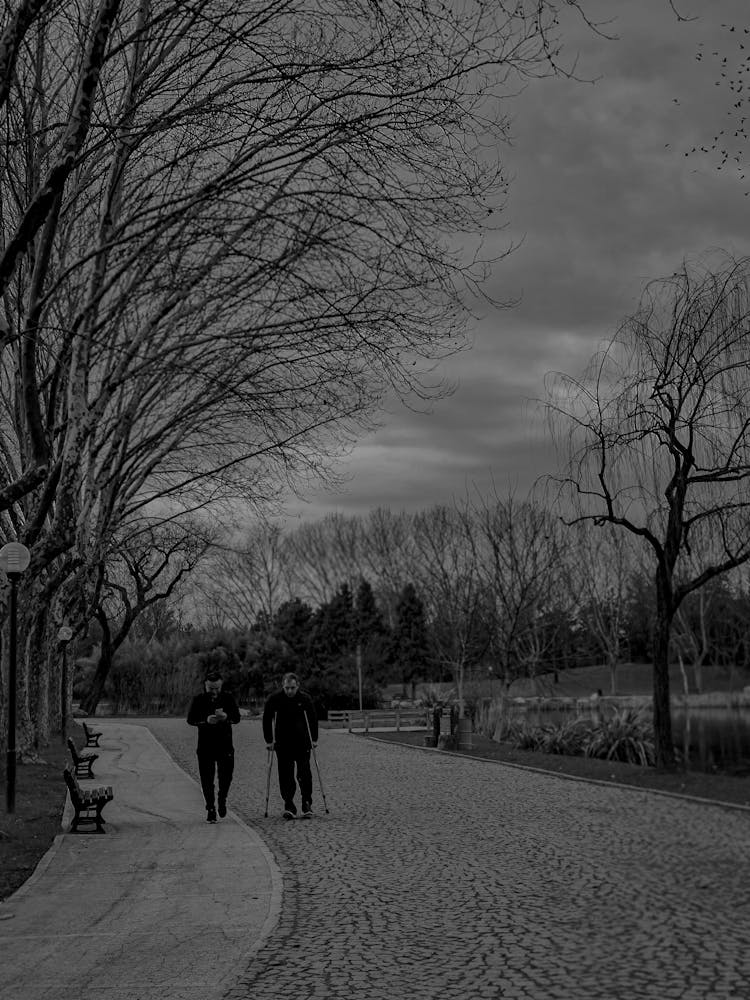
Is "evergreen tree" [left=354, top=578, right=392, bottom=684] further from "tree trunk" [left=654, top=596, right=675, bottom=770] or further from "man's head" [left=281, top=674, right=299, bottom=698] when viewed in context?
"man's head" [left=281, top=674, right=299, bottom=698]

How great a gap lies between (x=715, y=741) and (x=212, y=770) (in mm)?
20731

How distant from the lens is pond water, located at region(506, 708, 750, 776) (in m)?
23.1

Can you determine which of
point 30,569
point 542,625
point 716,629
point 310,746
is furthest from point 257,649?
point 310,746

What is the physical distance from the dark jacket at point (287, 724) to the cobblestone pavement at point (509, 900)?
0.92 meters

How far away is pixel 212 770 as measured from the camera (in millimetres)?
12656

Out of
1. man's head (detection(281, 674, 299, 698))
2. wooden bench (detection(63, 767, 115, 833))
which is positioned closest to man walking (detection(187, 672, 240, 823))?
man's head (detection(281, 674, 299, 698))

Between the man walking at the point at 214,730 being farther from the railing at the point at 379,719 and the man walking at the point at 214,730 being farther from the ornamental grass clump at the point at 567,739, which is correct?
the railing at the point at 379,719

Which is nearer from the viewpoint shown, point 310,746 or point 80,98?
point 80,98

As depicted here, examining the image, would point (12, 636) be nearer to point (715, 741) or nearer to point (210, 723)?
point (210, 723)

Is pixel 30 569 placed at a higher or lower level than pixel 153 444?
lower

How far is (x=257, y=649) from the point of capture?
55.2 metres

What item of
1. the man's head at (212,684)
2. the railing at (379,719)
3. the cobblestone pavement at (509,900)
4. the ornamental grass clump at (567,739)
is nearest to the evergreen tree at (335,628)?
the railing at (379,719)

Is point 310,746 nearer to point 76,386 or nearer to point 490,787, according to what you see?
point 490,787

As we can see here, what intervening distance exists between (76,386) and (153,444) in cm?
991
